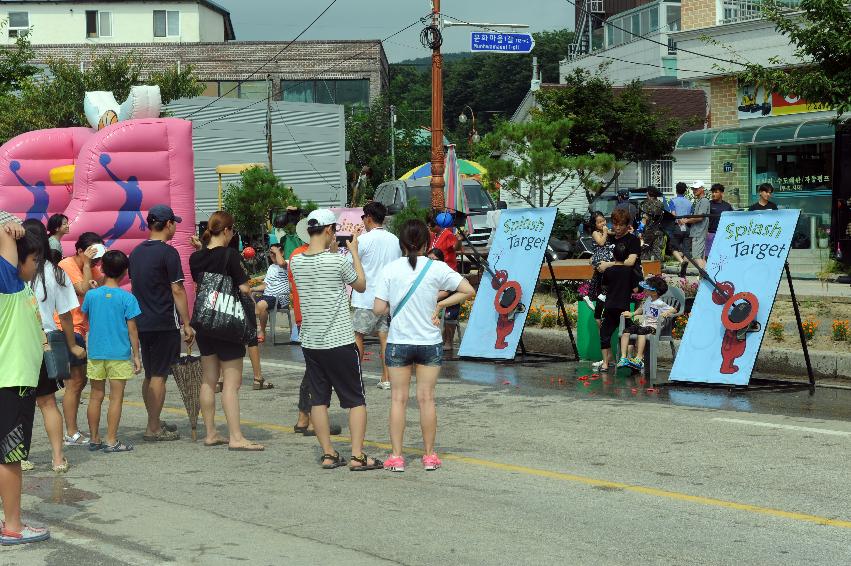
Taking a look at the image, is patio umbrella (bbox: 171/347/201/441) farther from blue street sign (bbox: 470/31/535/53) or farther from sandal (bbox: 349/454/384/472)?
blue street sign (bbox: 470/31/535/53)

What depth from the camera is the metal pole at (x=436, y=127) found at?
21734 mm

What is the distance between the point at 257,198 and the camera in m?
35.2

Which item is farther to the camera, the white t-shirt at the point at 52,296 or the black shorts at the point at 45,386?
the white t-shirt at the point at 52,296

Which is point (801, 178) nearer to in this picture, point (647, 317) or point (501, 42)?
point (501, 42)

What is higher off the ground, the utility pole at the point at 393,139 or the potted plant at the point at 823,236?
the utility pole at the point at 393,139

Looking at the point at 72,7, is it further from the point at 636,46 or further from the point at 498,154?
the point at 498,154

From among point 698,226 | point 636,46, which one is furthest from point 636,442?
point 636,46

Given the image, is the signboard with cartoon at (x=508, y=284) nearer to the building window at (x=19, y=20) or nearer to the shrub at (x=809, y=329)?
the shrub at (x=809, y=329)

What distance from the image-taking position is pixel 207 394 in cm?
970

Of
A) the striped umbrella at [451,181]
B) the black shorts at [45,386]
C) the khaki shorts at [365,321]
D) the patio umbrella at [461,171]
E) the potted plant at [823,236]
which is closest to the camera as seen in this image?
the black shorts at [45,386]

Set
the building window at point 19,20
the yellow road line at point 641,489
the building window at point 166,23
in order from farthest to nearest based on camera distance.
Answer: the building window at point 19,20
the building window at point 166,23
the yellow road line at point 641,489

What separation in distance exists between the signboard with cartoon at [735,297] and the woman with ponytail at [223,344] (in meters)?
5.05

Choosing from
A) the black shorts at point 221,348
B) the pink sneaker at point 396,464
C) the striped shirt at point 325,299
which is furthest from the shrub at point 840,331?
the black shorts at point 221,348

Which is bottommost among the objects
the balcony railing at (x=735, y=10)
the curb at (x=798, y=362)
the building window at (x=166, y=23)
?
the curb at (x=798, y=362)
